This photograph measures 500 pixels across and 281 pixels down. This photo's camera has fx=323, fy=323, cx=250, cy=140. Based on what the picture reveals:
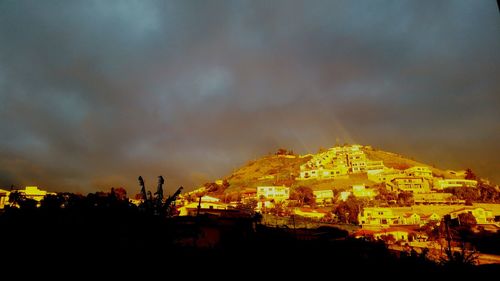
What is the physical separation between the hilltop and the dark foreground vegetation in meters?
90.0

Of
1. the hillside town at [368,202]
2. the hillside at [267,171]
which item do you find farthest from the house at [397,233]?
the hillside at [267,171]

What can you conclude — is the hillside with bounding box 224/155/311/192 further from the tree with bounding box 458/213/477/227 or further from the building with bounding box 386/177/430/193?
the tree with bounding box 458/213/477/227

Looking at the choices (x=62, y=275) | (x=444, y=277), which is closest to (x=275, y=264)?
(x=444, y=277)

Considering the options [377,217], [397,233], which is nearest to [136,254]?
[397,233]

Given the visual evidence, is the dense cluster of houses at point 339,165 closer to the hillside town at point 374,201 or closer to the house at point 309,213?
the hillside town at point 374,201

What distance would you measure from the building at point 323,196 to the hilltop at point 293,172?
7.22 metres

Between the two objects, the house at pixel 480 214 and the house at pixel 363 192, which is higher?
the house at pixel 363 192

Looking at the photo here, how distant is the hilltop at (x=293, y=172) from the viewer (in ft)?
349

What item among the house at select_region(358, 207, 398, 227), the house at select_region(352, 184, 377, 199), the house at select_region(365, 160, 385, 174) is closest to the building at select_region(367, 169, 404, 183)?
the house at select_region(365, 160, 385, 174)

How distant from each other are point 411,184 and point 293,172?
49.5 metres

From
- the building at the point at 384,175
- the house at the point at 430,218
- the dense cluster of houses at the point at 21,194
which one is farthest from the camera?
the building at the point at 384,175

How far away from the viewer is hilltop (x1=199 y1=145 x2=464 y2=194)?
106312 millimetres

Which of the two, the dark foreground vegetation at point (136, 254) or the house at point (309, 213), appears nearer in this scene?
the dark foreground vegetation at point (136, 254)

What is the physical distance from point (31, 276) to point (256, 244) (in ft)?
22.4
